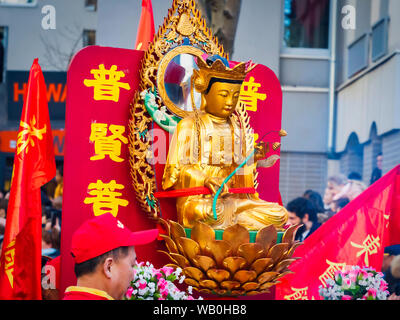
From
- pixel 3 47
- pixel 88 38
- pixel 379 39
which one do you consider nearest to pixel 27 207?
pixel 379 39

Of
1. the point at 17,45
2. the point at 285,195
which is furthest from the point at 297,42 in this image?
the point at 17,45

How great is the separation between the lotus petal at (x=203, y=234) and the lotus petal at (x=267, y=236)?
0.24 meters

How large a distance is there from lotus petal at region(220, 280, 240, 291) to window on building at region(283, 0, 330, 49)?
231 inches

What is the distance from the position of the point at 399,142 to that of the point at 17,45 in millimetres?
5140

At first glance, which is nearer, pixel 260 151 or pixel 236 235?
pixel 236 235

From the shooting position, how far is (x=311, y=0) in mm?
8930

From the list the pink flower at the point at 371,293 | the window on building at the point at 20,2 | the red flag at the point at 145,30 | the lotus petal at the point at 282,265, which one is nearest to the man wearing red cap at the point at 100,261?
the lotus petal at the point at 282,265

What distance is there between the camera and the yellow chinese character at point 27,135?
413 centimetres

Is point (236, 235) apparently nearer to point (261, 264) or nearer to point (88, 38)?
point (261, 264)

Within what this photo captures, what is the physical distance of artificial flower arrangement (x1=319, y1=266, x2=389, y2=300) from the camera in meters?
4.11

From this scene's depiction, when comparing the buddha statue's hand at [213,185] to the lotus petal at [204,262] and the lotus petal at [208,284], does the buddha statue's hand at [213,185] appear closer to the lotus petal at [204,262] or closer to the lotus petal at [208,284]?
the lotus petal at [204,262]

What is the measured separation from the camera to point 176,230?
12.6 feet

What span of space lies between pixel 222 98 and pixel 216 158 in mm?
345

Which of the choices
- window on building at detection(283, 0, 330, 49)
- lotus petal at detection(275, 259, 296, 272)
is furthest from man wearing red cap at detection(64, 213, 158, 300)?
window on building at detection(283, 0, 330, 49)
